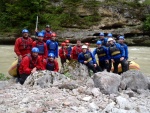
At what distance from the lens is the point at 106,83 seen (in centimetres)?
698

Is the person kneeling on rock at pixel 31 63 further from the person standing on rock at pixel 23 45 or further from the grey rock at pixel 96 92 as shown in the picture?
the grey rock at pixel 96 92

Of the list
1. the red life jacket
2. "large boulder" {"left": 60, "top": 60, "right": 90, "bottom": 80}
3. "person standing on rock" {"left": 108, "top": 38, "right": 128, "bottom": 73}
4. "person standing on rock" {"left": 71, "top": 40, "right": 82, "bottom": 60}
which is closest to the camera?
"large boulder" {"left": 60, "top": 60, "right": 90, "bottom": 80}

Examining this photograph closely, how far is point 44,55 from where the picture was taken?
9406 mm

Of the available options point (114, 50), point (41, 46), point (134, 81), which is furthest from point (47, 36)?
point (134, 81)

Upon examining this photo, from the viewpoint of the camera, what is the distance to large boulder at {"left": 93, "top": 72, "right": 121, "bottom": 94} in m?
6.89

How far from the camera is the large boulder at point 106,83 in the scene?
271 inches

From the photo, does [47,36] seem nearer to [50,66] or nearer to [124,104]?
[50,66]

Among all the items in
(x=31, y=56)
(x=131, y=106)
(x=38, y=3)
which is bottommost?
(x=131, y=106)

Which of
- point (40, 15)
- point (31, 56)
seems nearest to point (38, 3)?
point (40, 15)

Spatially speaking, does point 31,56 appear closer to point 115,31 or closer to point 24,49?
point 24,49

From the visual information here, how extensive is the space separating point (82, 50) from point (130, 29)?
16511mm

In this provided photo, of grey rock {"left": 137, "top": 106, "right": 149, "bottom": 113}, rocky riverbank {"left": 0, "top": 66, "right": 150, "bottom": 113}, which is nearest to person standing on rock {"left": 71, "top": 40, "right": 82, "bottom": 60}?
rocky riverbank {"left": 0, "top": 66, "right": 150, "bottom": 113}

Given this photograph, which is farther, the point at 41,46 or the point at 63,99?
the point at 41,46

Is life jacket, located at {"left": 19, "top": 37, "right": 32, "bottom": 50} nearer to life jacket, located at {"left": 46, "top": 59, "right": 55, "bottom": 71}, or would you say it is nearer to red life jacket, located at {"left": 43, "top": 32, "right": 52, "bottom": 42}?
life jacket, located at {"left": 46, "top": 59, "right": 55, "bottom": 71}
